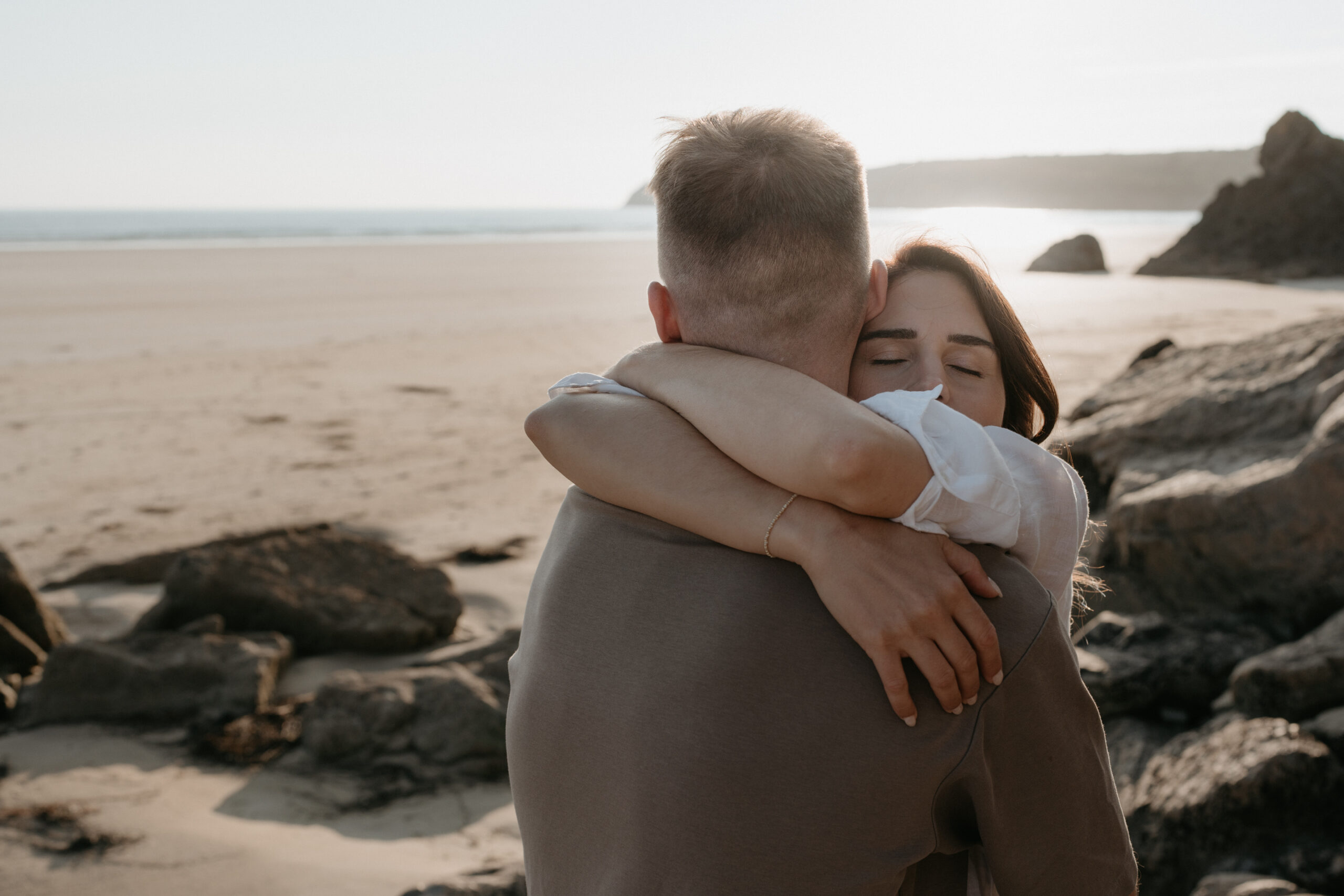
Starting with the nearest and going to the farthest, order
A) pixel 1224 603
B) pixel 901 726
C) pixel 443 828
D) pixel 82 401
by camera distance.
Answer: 1. pixel 901 726
2. pixel 443 828
3. pixel 1224 603
4. pixel 82 401

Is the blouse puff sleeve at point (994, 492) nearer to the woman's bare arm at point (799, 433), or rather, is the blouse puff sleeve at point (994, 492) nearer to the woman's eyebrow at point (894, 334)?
the woman's bare arm at point (799, 433)

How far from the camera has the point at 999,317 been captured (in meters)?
1.74

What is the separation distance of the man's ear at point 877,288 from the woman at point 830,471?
0.88 feet

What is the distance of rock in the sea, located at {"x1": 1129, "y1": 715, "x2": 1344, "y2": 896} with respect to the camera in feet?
8.98

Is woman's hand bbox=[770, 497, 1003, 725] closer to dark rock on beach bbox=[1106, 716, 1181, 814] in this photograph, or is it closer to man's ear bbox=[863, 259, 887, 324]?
man's ear bbox=[863, 259, 887, 324]

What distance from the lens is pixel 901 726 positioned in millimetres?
1184

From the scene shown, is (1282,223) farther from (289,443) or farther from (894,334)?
(894,334)

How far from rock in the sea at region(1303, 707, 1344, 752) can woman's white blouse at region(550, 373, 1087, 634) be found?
6.71ft

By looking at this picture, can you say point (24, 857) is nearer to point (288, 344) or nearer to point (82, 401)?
point (82, 401)

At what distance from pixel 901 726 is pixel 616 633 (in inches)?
14.1

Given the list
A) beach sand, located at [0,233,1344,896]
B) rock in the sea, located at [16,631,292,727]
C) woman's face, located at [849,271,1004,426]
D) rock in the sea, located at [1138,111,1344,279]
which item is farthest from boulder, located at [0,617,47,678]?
rock in the sea, located at [1138,111,1344,279]

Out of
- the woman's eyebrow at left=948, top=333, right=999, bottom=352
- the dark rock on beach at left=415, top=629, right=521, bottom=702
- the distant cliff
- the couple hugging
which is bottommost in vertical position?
the dark rock on beach at left=415, top=629, right=521, bottom=702

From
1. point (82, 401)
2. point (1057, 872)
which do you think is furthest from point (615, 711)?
point (82, 401)

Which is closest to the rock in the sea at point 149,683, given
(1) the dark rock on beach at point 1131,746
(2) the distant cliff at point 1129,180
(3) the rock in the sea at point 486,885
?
(3) the rock in the sea at point 486,885
